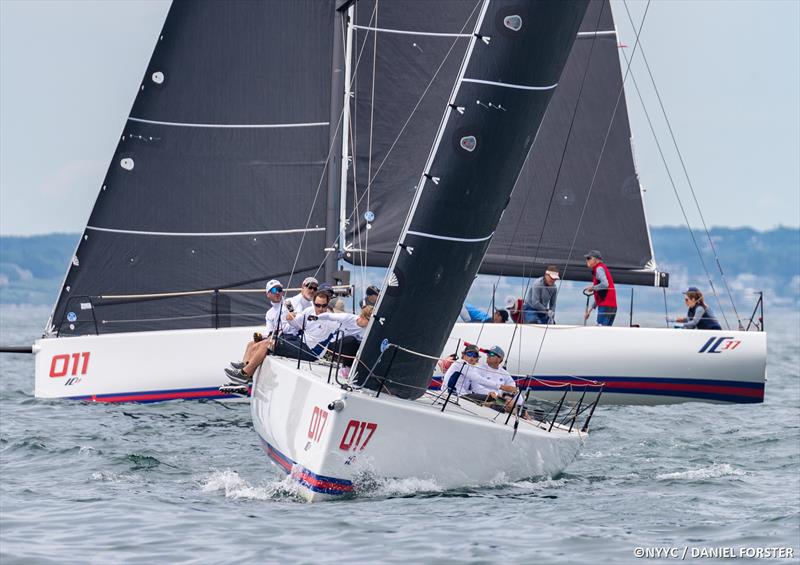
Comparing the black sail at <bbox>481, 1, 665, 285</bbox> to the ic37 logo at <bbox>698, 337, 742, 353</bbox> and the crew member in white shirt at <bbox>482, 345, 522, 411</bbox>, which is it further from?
the crew member in white shirt at <bbox>482, 345, 522, 411</bbox>

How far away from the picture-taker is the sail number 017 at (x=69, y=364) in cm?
1823

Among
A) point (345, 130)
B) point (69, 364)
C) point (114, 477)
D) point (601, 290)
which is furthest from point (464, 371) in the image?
point (69, 364)

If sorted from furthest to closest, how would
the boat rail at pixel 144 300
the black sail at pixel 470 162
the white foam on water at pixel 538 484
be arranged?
the boat rail at pixel 144 300 → the white foam on water at pixel 538 484 → the black sail at pixel 470 162

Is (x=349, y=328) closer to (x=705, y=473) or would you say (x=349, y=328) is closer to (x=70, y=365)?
(x=705, y=473)

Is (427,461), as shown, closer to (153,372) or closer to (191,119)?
(153,372)

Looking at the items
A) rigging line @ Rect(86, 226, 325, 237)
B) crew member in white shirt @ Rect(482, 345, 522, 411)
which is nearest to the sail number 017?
rigging line @ Rect(86, 226, 325, 237)

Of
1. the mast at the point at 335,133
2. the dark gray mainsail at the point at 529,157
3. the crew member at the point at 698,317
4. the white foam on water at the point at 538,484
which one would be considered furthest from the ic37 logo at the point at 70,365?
the white foam on water at the point at 538,484

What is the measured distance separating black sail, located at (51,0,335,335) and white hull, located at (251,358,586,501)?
7.81 m

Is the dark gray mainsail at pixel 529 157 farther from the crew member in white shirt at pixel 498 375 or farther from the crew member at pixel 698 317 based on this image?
the crew member in white shirt at pixel 498 375

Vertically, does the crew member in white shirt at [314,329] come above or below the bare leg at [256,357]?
above

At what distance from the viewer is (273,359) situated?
12461 millimetres

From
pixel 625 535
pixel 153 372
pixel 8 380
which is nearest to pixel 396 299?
pixel 625 535

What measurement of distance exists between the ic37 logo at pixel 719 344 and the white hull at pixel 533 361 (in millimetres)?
14

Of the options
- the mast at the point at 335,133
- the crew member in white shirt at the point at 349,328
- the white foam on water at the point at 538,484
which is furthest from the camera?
the mast at the point at 335,133
